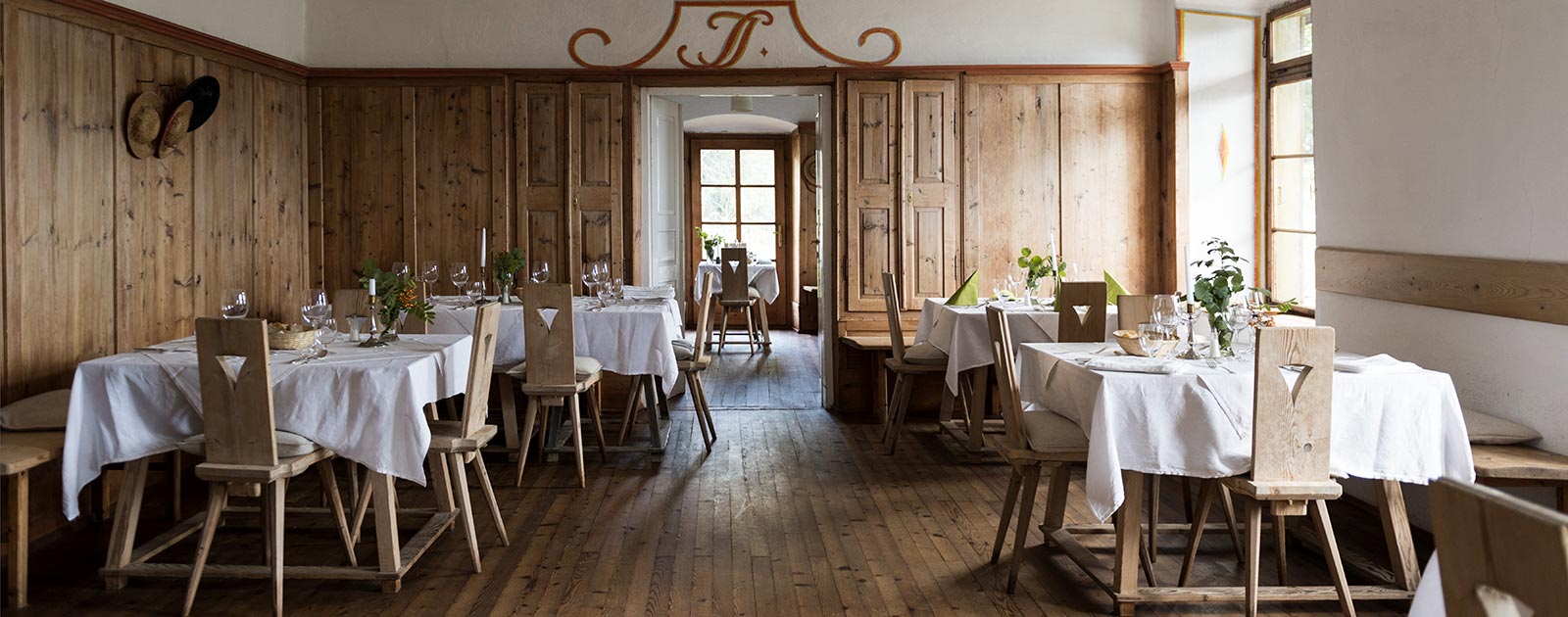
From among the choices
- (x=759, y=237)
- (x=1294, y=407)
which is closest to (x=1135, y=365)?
(x=1294, y=407)

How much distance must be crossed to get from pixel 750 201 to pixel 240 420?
10.9 m

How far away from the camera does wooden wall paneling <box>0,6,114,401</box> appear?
4.68m

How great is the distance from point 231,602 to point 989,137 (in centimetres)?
559

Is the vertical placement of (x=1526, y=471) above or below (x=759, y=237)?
below

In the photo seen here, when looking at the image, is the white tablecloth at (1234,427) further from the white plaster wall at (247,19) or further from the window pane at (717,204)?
the window pane at (717,204)

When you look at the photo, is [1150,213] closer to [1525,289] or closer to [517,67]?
[1525,289]

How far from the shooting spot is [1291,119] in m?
7.14

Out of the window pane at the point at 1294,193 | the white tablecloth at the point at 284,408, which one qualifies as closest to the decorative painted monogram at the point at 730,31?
the window pane at the point at 1294,193

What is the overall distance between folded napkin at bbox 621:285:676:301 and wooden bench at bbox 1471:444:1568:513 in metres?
4.30

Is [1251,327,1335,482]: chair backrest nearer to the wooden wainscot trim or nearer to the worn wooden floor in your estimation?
the worn wooden floor

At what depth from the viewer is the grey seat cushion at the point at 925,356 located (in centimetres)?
646

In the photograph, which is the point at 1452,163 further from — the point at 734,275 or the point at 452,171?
the point at 734,275

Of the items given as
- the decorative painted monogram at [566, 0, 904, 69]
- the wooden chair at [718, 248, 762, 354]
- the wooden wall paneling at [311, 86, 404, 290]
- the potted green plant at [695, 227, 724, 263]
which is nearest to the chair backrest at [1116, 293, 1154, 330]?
the decorative painted monogram at [566, 0, 904, 69]

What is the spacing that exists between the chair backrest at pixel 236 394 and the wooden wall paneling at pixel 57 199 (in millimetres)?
1634
